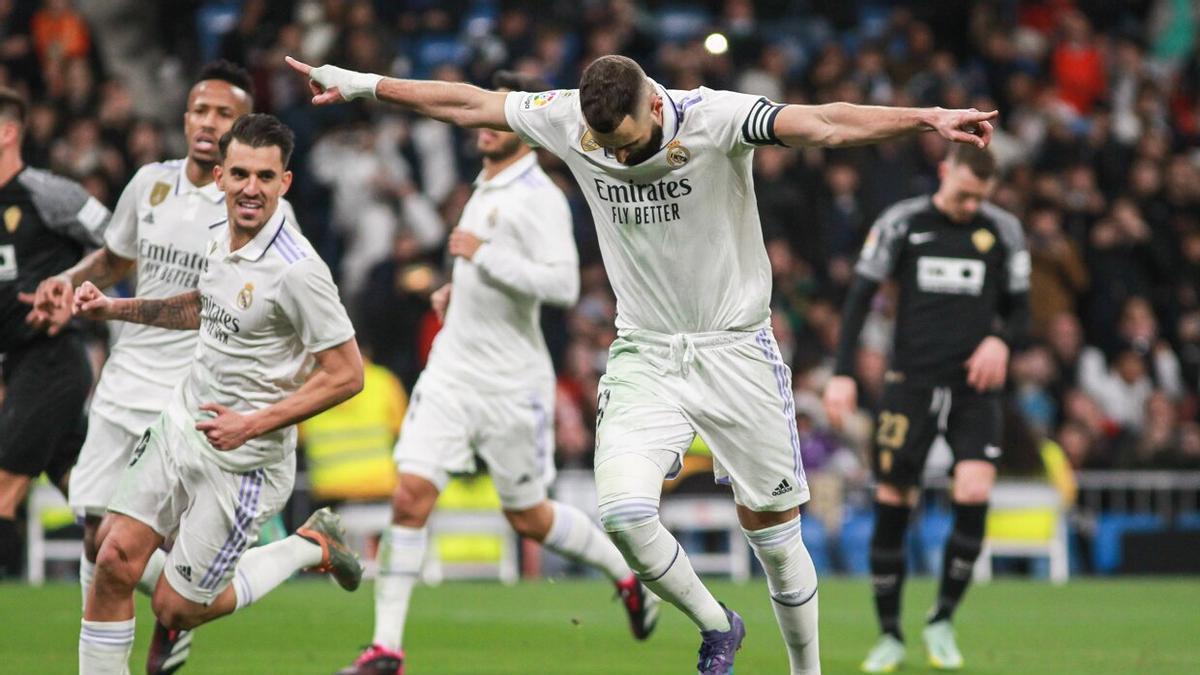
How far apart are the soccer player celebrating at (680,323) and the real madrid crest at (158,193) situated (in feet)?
4.12

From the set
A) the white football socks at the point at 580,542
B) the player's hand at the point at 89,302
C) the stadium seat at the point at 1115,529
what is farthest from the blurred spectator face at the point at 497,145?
the stadium seat at the point at 1115,529

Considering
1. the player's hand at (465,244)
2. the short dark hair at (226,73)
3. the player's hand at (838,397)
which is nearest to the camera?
the short dark hair at (226,73)

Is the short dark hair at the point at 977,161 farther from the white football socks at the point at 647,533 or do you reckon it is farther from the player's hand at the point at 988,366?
the white football socks at the point at 647,533

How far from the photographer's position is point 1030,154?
20.6 meters

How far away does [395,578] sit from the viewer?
29.7ft

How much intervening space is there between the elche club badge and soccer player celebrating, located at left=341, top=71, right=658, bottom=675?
8.09 ft

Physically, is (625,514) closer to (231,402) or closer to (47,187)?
(231,402)

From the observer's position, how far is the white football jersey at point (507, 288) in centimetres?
976

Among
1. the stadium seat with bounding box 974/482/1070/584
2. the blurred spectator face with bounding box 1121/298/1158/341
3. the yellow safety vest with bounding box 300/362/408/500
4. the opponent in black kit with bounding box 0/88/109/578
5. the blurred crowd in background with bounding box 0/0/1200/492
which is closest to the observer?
the opponent in black kit with bounding box 0/88/109/578

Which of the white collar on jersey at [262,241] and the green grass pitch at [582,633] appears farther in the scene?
the green grass pitch at [582,633]

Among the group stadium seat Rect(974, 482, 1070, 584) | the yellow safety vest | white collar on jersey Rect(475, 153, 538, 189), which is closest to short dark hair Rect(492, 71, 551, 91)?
white collar on jersey Rect(475, 153, 538, 189)

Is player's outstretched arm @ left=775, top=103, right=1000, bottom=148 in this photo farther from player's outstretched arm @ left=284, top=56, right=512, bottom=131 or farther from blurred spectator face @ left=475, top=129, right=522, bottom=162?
blurred spectator face @ left=475, top=129, right=522, bottom=162

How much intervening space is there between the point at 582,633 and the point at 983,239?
3.48m

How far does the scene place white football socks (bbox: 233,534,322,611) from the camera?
25.5 ft
